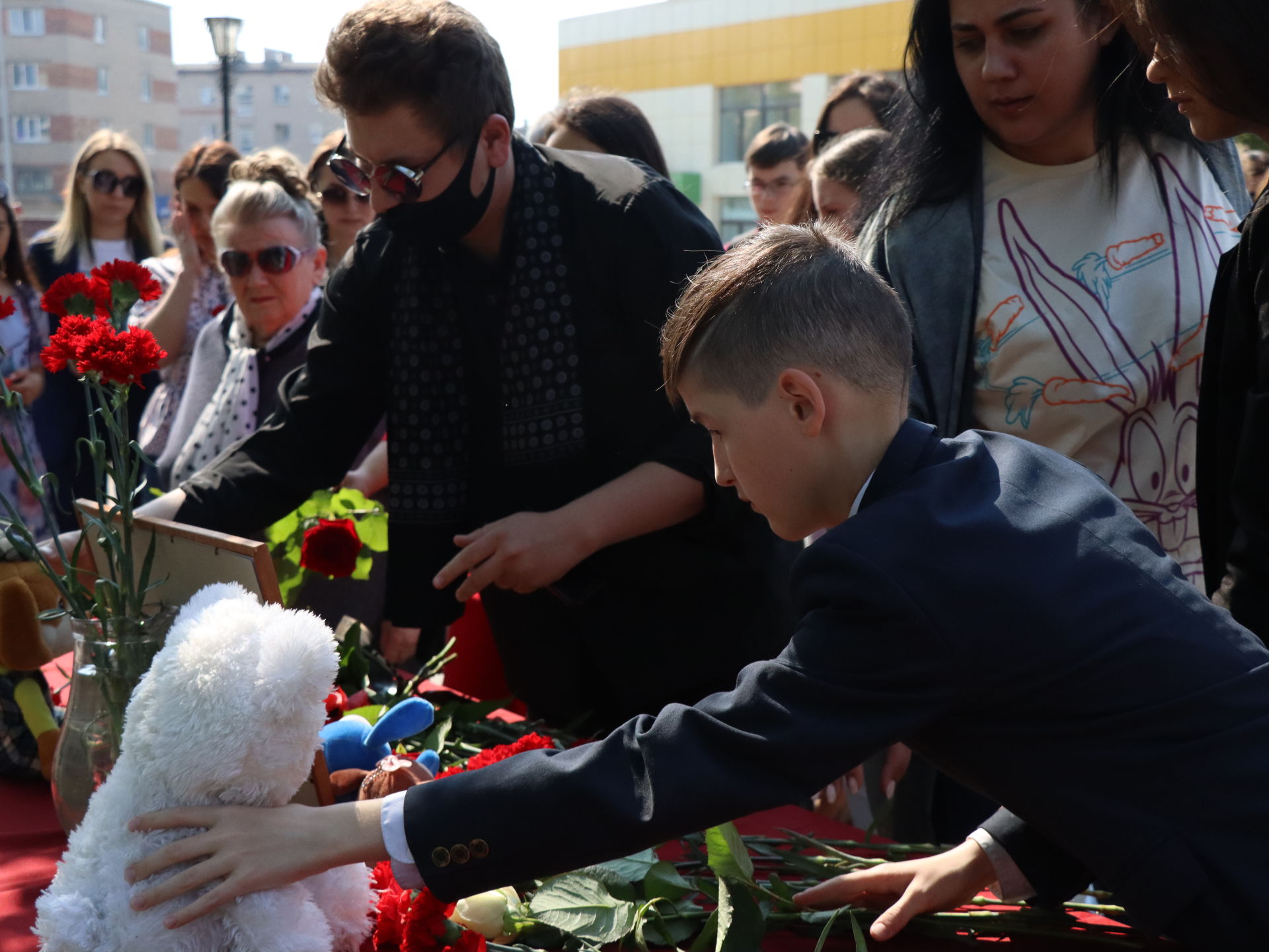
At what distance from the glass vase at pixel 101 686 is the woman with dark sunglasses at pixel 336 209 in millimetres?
2585

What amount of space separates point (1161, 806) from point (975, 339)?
0.90m

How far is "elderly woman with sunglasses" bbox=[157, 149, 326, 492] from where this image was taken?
2893 mm

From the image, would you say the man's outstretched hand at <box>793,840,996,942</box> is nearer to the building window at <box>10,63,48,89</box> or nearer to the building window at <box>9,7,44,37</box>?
the building window at <box>10,63,48,89</box>

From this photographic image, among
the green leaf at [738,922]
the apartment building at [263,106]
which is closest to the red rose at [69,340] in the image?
the green leaf at [738,922]

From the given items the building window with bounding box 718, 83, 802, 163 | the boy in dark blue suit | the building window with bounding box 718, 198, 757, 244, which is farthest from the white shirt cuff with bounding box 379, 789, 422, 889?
the building window with bounding box 718, 198, 757, 244

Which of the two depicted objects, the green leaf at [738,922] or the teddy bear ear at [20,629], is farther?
the teddy bear ear at [20,629]

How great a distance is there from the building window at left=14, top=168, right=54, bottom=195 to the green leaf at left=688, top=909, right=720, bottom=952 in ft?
137

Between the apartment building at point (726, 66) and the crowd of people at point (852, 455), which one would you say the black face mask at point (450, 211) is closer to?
the crowd of people at point (852, 455)

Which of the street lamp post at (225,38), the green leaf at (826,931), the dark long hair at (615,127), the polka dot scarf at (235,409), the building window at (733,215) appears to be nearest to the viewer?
the green leaf at (826,931)

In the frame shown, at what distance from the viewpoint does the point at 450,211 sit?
1.80 metres

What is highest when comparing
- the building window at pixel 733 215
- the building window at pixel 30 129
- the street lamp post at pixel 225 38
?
the building window at pixel 30 129

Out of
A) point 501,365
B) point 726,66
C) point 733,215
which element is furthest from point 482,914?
point 726,66

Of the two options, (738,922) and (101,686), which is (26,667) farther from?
(738,922)

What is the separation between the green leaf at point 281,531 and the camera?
194cm
